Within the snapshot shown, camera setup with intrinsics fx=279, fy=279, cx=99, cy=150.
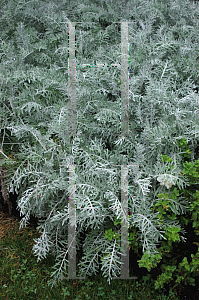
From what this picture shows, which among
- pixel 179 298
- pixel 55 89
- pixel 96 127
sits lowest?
pixel 179 298

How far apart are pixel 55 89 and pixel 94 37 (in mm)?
966

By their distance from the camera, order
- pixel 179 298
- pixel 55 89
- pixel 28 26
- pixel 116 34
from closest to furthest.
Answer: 1. pixel 179 298
2. pixel 55 89
3. pixel 116 34
4. pixel 28 26

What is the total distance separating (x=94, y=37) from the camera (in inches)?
119

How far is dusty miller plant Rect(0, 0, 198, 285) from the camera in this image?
1.77 metres

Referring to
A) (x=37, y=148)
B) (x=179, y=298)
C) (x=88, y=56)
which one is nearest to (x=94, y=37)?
(x=88, y=56)

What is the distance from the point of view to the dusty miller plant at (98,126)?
A: 5.81ft

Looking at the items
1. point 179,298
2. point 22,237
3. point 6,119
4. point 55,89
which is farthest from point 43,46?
point 179,298

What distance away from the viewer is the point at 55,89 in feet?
7.98

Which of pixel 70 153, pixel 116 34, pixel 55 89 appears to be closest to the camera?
pixel 70 153

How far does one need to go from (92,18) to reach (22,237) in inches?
101

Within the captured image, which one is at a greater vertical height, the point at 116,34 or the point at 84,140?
the point at 116,34

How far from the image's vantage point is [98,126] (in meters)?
2.15

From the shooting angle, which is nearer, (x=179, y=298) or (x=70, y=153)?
(x=179, y=298)

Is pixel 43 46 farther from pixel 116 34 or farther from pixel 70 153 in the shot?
pixel 70 153
